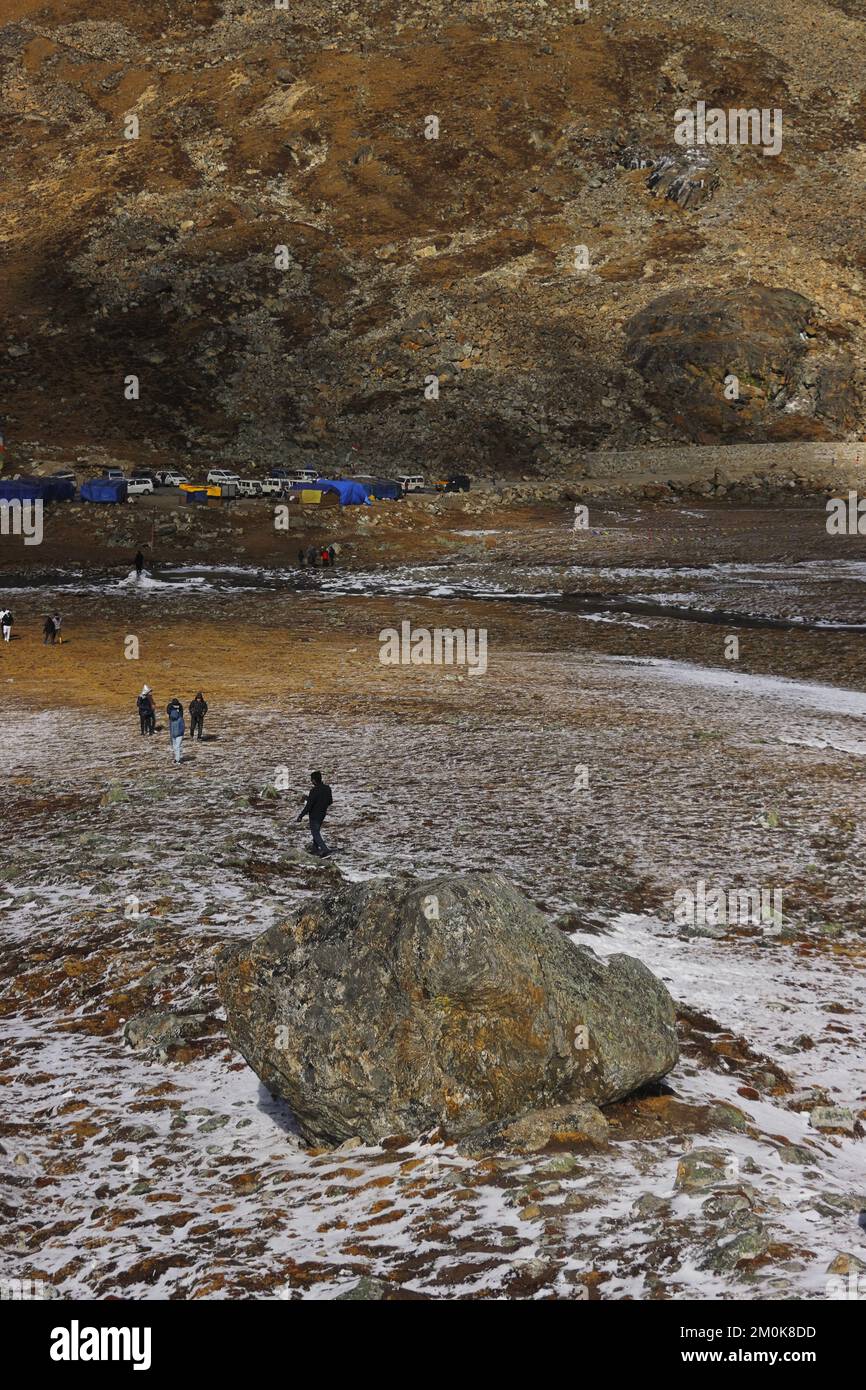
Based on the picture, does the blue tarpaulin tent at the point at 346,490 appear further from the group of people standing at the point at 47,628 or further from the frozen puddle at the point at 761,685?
the frozen puddle at the point at 761,685

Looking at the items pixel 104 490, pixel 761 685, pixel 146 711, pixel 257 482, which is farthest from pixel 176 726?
pixel 257 482

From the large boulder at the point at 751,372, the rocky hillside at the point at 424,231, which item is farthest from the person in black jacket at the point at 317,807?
the large boulder at the point at 751,372

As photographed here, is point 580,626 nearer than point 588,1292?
No

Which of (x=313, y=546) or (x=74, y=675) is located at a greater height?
(x=313, y=546)

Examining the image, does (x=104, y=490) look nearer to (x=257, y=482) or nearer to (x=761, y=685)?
(x=257, y=482)

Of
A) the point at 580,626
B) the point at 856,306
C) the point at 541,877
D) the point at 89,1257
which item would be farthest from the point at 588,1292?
the point at 856,306

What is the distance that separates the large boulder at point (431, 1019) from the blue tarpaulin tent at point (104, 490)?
6718 centimetres

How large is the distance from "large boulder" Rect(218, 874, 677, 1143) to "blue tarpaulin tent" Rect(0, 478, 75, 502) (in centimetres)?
6796

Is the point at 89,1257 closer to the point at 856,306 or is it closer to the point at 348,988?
the point at 348,988

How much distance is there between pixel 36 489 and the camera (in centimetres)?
7338

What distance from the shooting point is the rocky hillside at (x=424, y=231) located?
9725cm

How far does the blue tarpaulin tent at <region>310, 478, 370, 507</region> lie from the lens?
254ft

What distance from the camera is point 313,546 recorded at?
230ft

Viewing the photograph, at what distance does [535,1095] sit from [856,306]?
109549 mm
